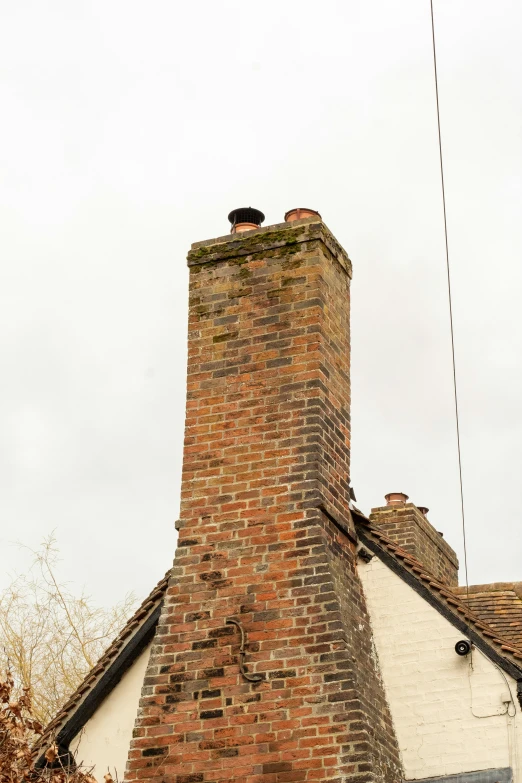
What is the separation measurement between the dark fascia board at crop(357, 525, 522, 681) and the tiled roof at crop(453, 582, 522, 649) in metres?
0.65

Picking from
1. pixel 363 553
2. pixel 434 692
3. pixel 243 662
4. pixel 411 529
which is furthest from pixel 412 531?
pixel 243 662

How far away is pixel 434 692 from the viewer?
8492 millimetres

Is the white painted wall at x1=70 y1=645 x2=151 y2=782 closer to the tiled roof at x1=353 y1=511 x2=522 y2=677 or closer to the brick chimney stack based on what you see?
the tiled roof at x1=353 y1=511 x2=522 y2=677

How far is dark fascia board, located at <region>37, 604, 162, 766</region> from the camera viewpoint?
9352 mm

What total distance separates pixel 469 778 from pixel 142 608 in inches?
114

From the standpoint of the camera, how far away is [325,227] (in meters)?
9.35

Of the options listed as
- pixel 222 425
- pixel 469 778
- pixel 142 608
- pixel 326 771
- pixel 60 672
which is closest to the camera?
pixel 326 771

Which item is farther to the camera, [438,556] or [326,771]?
[438,556]

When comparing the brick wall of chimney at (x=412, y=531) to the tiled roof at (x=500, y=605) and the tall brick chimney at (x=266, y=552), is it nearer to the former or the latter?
the tiled roof at (x=500, y=605)

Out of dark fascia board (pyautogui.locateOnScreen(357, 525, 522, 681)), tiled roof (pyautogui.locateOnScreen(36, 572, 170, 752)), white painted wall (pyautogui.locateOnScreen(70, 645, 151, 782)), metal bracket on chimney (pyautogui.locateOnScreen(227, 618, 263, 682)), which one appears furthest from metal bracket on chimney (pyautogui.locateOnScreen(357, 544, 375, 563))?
white painted wall (pyautogui.locateOnScreen(70, 645, 151, 782))

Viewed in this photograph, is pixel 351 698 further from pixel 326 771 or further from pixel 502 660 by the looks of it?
pixel 502 660

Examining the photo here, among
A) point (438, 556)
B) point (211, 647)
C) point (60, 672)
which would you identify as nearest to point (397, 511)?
point (438, 556)

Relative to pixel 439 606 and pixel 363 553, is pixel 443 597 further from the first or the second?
pixel 363 553

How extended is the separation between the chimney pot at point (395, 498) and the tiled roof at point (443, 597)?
3057 millimetres
